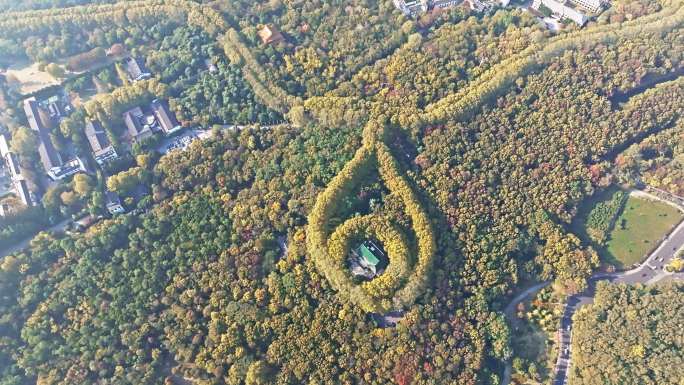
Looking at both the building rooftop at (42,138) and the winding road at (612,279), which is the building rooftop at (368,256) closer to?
the winding road at (612,279)

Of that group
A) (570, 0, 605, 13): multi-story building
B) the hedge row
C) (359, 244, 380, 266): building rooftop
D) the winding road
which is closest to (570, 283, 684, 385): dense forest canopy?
the winding road

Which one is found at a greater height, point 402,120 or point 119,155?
point 119,155

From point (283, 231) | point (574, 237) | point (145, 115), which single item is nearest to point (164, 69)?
point (145, 115)

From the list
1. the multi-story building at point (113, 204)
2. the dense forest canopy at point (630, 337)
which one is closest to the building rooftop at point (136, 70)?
the multi-story building at point (113, 204)

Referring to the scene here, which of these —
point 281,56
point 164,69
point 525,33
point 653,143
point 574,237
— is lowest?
point 574,237

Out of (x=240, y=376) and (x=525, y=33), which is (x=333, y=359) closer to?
(x=240, y=376)

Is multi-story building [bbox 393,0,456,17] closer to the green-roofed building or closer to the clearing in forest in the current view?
the green-roofed building
